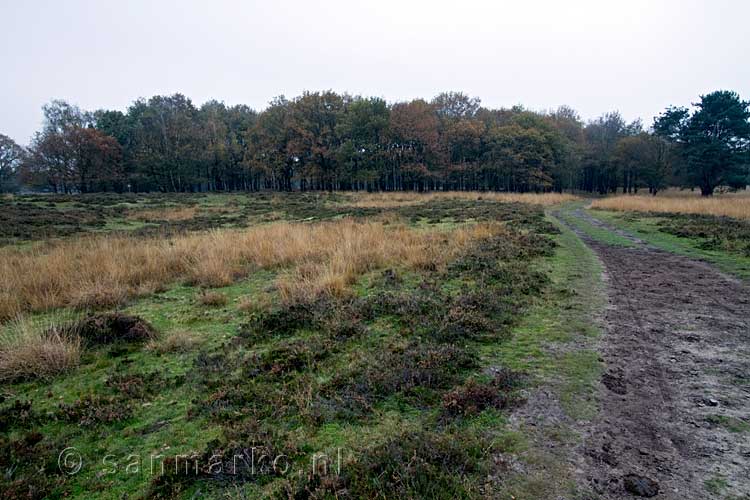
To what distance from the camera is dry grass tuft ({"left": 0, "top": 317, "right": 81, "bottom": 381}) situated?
14.9 feet

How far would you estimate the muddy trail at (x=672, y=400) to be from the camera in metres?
2.69

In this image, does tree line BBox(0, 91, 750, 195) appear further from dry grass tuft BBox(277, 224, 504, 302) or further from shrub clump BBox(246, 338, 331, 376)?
shrub clump BBox(246, 338, 331, 376)

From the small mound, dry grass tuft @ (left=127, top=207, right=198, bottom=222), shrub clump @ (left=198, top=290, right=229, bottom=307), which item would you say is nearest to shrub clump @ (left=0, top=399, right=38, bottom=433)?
the small mound

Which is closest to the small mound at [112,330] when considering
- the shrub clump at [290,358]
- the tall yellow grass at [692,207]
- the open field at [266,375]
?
the open field at [266,375]

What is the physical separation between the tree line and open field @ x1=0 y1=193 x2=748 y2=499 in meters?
48.7

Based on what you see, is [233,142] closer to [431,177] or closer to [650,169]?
[431,177]

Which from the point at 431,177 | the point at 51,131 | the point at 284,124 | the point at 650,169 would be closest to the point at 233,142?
Result: the point at 284,124

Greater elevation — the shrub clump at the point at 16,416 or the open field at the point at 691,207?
the open field at the point at 691,207

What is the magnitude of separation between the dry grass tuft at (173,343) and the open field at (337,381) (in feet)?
0.15

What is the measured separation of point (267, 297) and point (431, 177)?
5277 cm

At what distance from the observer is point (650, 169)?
46750 mm

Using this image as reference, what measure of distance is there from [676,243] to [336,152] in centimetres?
4770

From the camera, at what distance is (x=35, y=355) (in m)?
4.70

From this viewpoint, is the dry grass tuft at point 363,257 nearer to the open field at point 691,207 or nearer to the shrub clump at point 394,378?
the shrub clump at point 394,378
